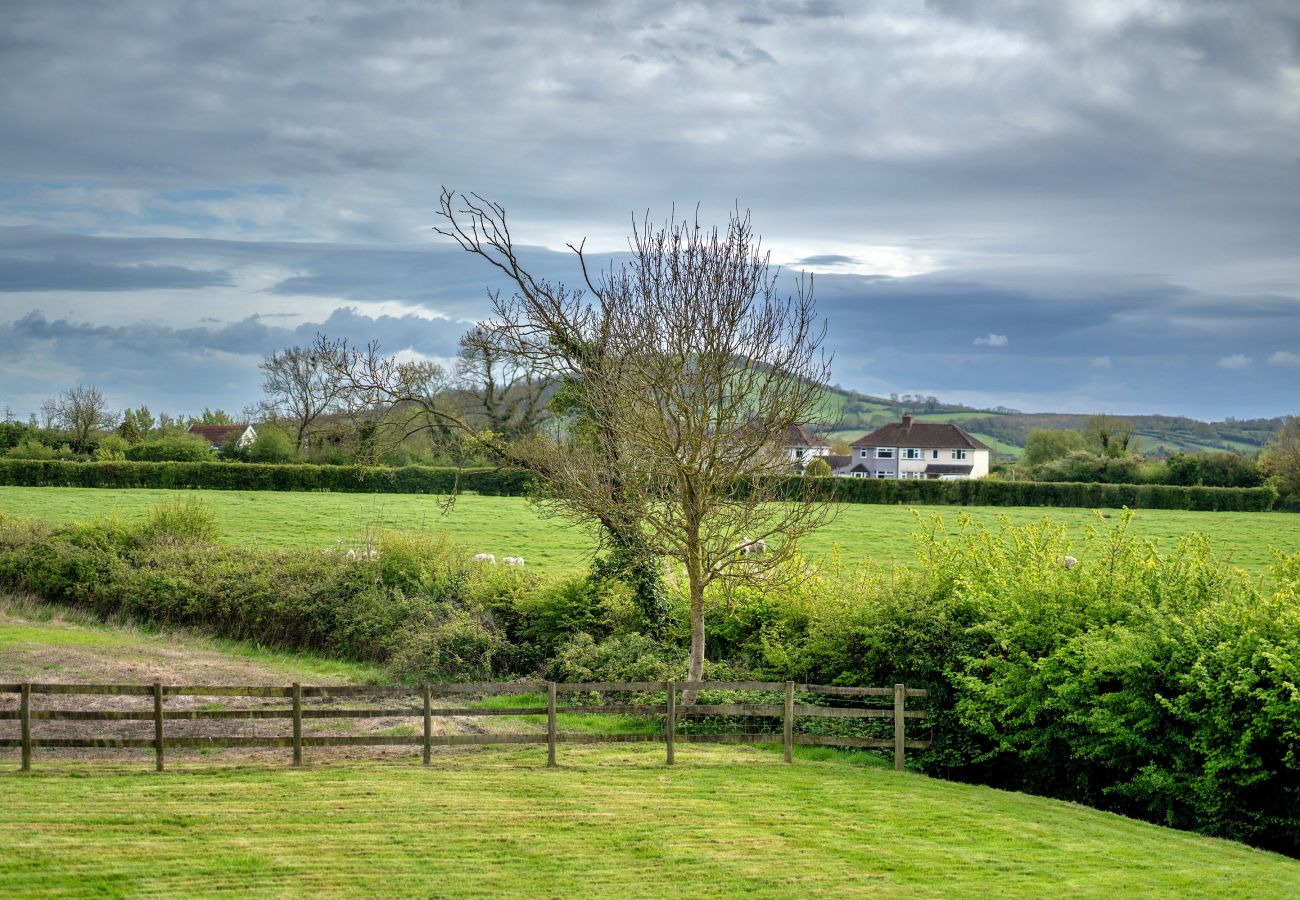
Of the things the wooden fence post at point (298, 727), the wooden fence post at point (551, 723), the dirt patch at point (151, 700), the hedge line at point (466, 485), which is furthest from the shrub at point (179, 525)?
the hedge line at point (466, 485)

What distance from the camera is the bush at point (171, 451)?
61531 millimetres

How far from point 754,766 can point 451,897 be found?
720cm

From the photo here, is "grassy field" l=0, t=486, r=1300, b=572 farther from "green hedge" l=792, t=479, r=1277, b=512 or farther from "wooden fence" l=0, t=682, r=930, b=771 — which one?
"wooden fence" l=0, t=682, r=930, b=771

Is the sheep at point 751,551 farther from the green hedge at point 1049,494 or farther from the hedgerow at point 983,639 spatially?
Answer: the green hedge at point 1049,494

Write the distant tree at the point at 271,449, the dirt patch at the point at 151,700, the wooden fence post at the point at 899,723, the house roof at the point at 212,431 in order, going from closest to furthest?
1. the dirt patch at the point at 151,700
2. the wooden fence post at the point at 899,723
3. the distant tree at the point at 271,449
4. the house roof at the point at 212,431

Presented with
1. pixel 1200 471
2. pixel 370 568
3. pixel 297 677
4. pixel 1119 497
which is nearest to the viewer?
pixel 297 677

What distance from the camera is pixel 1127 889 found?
1091 cm

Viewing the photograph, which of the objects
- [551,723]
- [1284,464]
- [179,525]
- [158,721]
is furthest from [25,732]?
[1284,464]

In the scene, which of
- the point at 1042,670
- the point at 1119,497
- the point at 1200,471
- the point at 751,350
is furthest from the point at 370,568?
the point at 1200,471

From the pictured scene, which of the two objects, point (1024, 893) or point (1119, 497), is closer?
point (1024, 893)

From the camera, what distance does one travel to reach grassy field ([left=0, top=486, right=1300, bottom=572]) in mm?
39125

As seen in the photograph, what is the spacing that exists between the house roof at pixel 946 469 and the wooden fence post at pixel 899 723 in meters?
103

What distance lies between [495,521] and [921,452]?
8050 cm

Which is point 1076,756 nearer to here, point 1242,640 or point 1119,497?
point 1242,640
